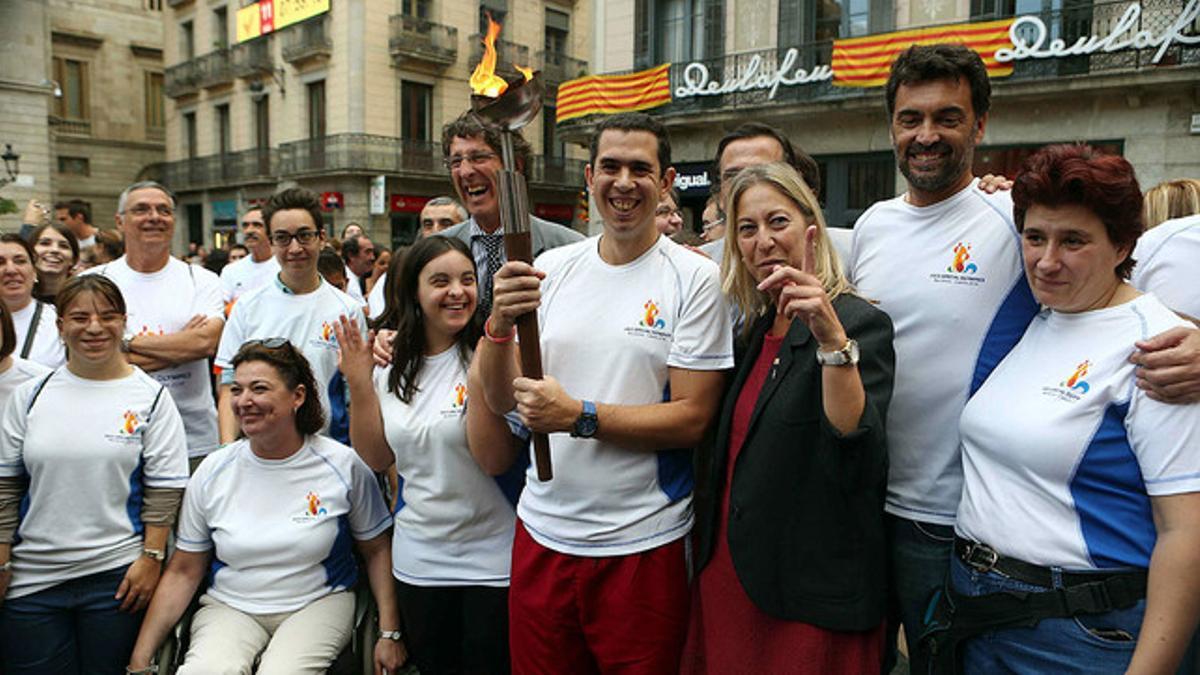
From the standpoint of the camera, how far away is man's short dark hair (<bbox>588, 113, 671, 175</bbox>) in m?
2.71

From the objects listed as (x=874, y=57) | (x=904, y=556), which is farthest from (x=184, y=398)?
(x=874, y=57)

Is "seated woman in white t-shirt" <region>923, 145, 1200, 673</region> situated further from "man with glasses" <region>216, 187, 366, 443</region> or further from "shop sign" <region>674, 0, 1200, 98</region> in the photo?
"shop sign" <region>674, 0, 1200, 98</region>

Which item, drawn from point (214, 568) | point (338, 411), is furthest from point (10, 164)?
point (214, 568)

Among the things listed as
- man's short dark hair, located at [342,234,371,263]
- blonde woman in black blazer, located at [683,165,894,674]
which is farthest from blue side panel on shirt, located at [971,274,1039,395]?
man's short dark hair, located at [342,234,371,263]

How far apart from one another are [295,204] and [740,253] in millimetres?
2865

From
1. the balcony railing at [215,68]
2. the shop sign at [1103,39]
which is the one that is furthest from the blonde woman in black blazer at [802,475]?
the balcony railing at [215,68]

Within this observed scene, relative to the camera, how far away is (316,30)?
27.0 meters

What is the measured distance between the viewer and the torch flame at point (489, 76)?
2152 mm

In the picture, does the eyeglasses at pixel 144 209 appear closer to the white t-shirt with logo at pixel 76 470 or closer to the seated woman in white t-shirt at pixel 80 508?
the seated woman in white t-shirt at pixel 80 508

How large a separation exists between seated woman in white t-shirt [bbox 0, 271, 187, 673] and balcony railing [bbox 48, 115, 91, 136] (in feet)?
124

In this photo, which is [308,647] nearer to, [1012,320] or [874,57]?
[1012,320]

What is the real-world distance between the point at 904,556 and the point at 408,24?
90.4 ft

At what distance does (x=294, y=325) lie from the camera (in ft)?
14.0

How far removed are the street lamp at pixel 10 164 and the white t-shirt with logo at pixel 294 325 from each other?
60.5ft
